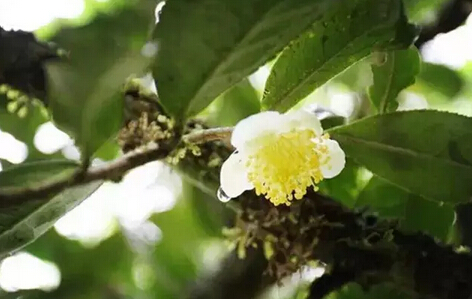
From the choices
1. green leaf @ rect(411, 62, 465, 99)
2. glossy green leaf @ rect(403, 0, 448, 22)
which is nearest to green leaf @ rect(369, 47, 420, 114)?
glossy green leaf @ rect(403, 0, 448, 22)

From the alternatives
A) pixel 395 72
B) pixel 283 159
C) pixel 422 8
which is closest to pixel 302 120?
pixel 283 159

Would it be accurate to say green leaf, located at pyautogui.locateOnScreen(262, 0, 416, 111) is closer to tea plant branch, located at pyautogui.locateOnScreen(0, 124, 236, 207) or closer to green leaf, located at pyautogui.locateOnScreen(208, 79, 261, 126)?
tea plant branch, located at pyautogui.locateOnScreen(0, 124, 236, 207)

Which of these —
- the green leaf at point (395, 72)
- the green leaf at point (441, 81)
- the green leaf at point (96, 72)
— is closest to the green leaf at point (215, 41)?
the green leaf at point (96, 72)

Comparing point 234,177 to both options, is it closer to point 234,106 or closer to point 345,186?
point 345,186

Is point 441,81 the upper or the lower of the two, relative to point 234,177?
lower

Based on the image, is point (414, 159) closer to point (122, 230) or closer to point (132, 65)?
point (132, 65)

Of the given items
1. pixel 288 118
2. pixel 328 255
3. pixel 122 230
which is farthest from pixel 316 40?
pixel 122 230
